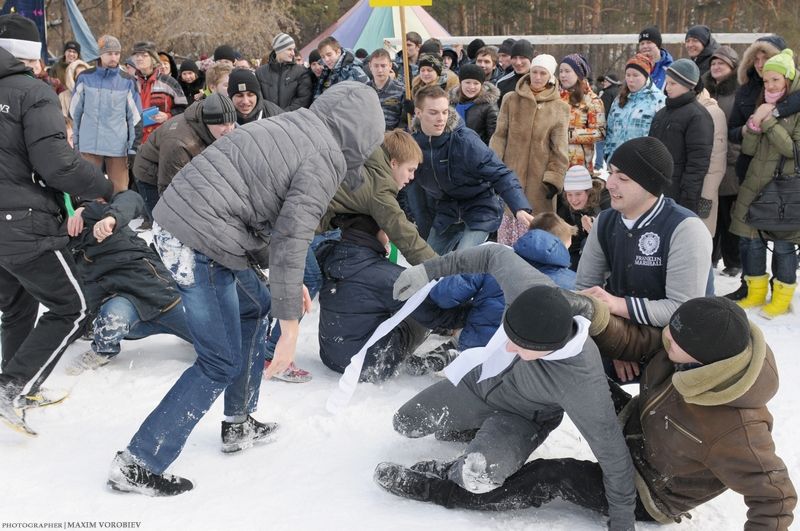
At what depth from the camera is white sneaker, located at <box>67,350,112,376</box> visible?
13.2 feet

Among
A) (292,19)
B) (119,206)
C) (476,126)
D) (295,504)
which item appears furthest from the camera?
(292,19)

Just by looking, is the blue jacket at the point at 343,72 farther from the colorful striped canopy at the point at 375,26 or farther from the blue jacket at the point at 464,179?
the colorful striped canopy at the point at 375,26

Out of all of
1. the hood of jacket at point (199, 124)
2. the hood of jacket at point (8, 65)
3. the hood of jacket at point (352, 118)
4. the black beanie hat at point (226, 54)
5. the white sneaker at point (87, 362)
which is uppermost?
the hood of jacket at point (8, 65)

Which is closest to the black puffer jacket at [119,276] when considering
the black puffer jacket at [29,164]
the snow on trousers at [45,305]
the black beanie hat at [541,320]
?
the snow on trousers at [45,305]

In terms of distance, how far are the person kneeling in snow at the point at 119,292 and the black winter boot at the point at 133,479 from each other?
1.41 m

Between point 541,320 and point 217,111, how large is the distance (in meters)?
2.48

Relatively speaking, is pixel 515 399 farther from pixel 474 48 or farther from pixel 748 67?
pixel 474 48

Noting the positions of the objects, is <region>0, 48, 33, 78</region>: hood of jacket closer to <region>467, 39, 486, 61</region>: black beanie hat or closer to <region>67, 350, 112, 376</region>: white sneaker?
<region>67, 350, 112, 376</region>: white sneaker

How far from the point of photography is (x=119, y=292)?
4172 mm

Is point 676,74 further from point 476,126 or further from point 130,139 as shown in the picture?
point 130,139

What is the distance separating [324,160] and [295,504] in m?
1.29

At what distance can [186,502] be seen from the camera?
9.07 ft

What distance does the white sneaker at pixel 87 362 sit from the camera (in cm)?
401

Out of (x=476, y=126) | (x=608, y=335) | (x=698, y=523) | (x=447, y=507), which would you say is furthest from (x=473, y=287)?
(x=476, y=126)
